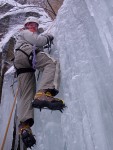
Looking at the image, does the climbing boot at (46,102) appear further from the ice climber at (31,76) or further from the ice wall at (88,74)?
the ice wall at (88,74)

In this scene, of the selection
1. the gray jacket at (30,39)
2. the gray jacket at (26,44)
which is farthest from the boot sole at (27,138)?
the gray jacket at (30,39)

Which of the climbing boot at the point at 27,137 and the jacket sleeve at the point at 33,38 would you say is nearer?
the climbing boot at the point at 27,137

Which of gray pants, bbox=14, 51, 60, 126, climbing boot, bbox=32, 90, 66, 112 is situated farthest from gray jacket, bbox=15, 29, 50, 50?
climbing boot, bbox=32, 90, 66, 112

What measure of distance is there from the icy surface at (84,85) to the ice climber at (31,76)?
0.17 metres

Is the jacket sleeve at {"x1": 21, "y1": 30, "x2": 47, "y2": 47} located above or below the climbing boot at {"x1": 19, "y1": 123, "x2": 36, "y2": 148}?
above

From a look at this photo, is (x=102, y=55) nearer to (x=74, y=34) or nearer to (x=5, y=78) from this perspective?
(x=74, y=34)

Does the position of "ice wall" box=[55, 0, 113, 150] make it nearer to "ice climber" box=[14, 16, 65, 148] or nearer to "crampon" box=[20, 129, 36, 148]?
"ice climber" box=[14, 16, 65, 148]

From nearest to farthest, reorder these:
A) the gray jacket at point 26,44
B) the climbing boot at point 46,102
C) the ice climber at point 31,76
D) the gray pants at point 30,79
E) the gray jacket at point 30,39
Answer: the climbing boot at point 46,102 < the ice climber at point 31,76 < the gray pants at point 30,79 < the gray jacket at point 26,44 < the gray jacket at point 30,39

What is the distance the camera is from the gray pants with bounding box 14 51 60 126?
2725 mm

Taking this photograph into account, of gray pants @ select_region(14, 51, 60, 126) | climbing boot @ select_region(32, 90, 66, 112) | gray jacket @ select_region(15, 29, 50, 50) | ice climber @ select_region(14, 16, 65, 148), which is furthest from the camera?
gray jacket @ select_region(15, 29, 50, 50)

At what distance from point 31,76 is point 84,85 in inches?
28.6

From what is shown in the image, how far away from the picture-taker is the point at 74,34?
3262mm

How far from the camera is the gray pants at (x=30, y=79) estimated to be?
2.72 meters

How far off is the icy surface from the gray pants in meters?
0.16
